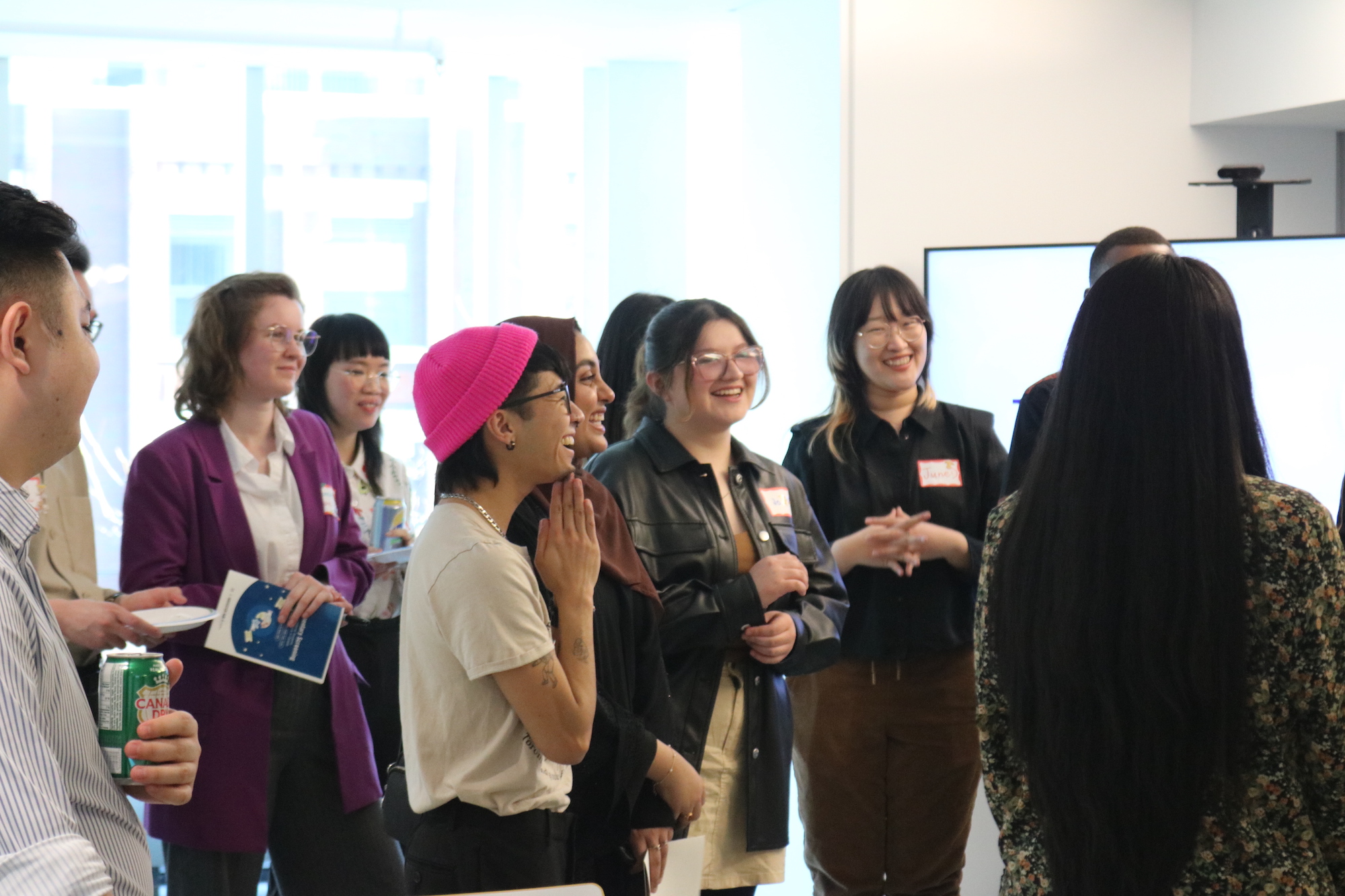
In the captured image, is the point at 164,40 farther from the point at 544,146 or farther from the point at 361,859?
the point at 361,859

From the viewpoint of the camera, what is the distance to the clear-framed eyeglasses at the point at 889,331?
9.78ft

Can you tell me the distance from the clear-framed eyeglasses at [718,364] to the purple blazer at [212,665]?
0.93m

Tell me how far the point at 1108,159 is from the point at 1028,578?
3260 mm

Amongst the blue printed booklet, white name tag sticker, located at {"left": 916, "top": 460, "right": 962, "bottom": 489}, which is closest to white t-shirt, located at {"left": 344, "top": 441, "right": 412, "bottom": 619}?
the blue printed booklet

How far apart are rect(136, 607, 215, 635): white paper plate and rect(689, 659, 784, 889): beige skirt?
101 cm

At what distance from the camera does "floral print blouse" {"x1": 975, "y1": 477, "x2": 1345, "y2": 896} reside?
128 centimetres

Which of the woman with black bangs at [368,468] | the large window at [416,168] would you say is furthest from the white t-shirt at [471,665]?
the large window at [416,168]

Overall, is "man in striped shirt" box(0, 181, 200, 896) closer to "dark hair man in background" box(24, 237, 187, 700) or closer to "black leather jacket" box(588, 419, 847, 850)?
"dark hair man in background" box(24, 237, 187, 700)

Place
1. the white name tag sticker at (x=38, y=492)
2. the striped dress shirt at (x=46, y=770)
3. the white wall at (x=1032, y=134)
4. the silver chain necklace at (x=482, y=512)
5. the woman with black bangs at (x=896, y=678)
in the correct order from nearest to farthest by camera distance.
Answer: the striped dress shirt at (x=46, y=770)
the silver chain necklace at (x=482, y=512)
the white name tag sticker at (x=38, y=492)
the woman with black bangs at (x=896, y=678)
the white wall at (x=1032, y=134)

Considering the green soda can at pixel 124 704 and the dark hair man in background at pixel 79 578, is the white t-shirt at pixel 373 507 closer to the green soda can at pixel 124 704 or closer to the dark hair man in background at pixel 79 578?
the dark hair man in background at pixel 79 578

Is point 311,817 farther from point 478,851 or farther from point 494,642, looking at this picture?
point 494,642

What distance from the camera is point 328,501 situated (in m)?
2.68

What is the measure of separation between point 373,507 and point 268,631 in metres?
0.92

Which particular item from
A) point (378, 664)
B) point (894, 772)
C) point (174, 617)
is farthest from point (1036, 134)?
point (174, 617)
